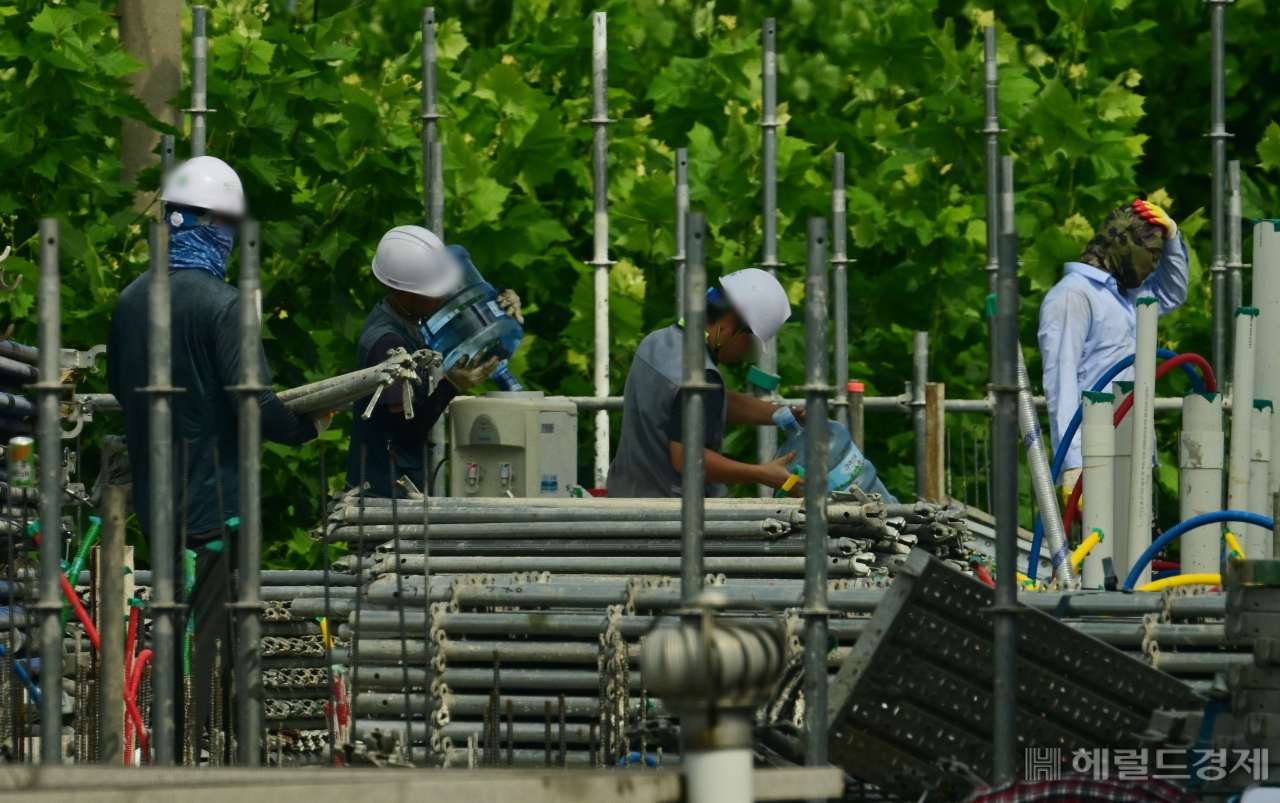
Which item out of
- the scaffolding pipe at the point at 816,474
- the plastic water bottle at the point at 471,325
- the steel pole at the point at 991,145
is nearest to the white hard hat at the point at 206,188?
the plastic water bottle at the point at 471,325

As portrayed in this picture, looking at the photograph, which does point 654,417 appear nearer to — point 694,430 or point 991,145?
point 694,430

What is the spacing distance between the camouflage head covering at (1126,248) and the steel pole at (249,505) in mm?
5261

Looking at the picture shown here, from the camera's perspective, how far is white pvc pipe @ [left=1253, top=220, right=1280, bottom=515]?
559 cm

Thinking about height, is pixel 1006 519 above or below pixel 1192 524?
above

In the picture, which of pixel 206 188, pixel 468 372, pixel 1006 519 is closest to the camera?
pixel 1006 519

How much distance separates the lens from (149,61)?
11.8 metres

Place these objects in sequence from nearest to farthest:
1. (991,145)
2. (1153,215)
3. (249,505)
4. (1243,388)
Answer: (249,505)
(1243,388)
(1153,215)
(991,145)

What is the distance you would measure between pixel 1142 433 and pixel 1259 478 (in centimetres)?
46

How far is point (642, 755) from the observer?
449 cm

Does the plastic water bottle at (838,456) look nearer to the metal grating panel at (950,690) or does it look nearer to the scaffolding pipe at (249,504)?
the metal grating panel at (950,690)

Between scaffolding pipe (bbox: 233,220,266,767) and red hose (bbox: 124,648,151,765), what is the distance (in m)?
1.69

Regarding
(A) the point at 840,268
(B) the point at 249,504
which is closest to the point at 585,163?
(A) the point at 840,268

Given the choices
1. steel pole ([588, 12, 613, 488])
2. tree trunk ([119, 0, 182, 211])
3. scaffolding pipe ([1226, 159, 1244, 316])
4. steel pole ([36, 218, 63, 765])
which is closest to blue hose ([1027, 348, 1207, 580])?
steel pole ([588, 12, 613, 488])

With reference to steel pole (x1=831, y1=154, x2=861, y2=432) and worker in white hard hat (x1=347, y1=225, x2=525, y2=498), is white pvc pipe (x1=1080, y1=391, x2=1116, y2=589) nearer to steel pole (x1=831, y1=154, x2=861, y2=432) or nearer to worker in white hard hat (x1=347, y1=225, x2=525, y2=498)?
worker in white hard hat (x1=347, y1=225, x2=525, y2=498)
